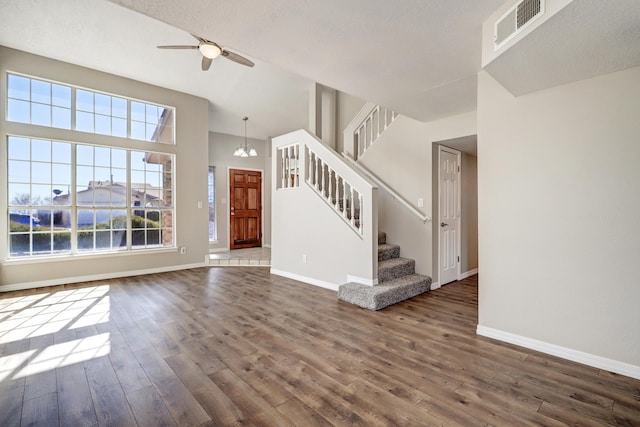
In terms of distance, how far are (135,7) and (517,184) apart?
3183 millimetres

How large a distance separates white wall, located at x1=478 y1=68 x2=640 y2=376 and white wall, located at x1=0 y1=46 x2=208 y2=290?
5.08 metres

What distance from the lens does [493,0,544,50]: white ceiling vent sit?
166 centimetres

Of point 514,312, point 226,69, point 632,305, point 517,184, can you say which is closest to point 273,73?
point 226,69

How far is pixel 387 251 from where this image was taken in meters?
A: 4.45

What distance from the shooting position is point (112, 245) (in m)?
5.11

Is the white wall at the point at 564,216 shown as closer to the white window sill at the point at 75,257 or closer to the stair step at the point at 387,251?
the stair step at the point at 387,251

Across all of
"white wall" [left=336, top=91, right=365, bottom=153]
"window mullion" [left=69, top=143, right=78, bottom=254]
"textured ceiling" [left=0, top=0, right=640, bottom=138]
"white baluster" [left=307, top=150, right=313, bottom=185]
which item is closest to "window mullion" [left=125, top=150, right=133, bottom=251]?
"window mullion" [left=69, top=143, right=78, bottom=254]

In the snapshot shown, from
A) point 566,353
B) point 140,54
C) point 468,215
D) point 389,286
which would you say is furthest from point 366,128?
point 566,353

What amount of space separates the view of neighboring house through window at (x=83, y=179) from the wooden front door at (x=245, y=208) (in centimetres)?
228

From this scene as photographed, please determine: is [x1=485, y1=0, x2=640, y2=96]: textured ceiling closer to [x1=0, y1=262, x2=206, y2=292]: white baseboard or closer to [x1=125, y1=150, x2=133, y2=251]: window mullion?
[x1=125, y1=150, x2=133, y2=251]: window mullion

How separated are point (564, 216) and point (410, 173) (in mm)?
2319

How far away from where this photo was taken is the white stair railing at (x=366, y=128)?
489 centimetres

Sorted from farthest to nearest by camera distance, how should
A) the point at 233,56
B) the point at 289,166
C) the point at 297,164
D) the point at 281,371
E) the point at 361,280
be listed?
the point at 289,166 < the point at 297,164 < the point at 233,56 < the point at 361,280 < the point at 281,371

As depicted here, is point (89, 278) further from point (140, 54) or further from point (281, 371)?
point (281, 371)
